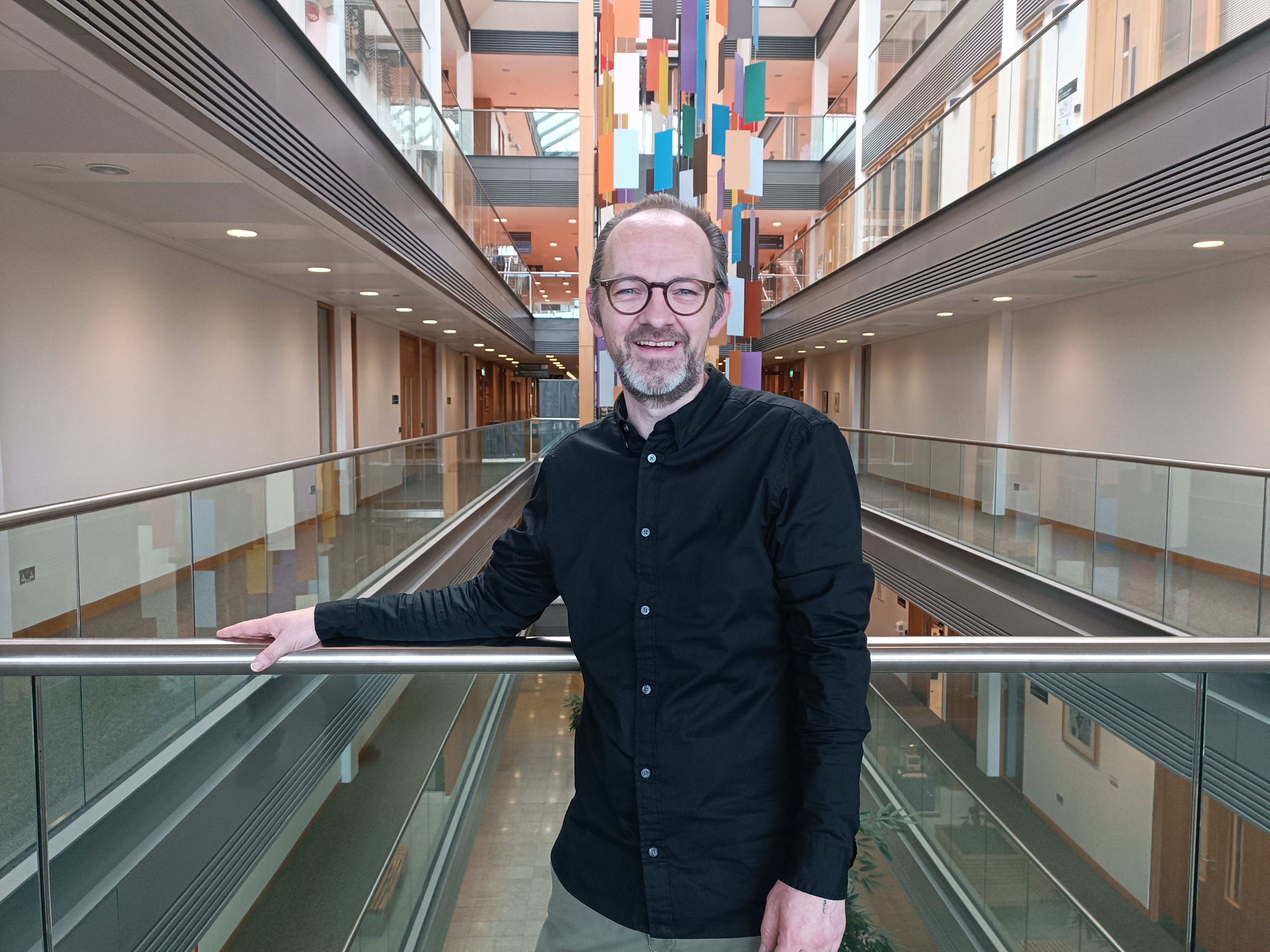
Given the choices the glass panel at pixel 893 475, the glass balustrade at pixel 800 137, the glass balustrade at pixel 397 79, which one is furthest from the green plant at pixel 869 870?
the glass balustrade at pixel 800 137

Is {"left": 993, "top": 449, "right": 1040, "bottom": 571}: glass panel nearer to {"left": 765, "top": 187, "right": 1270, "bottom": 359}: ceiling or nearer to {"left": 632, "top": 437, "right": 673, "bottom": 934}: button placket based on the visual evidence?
{"left": 765, "top": 187, "right": 1270, "bottom": 359}: ceiling

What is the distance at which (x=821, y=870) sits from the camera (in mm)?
1131

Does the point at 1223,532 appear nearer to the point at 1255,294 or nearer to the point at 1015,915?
the point at 1255,294

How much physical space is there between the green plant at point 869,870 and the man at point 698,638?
0.29 m

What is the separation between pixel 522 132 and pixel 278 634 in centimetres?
2072

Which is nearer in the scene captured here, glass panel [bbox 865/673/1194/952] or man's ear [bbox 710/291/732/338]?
man's ear [bbox 710/291/732/338]

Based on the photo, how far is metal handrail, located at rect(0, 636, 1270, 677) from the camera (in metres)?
1.55

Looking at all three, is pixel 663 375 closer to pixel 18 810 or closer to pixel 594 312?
pixel 594 312

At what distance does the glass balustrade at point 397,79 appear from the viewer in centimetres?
612

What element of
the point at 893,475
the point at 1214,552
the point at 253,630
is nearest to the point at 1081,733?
the point at 253,630

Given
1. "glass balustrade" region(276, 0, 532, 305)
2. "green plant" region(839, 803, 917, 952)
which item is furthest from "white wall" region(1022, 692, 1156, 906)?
"glass balustrade" region(276, 0, 532, 305)

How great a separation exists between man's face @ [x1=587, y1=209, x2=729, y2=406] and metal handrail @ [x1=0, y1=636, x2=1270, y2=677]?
1.68 feet

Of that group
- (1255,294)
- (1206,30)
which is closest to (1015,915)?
(1206,30)

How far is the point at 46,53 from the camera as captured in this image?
3268mm
